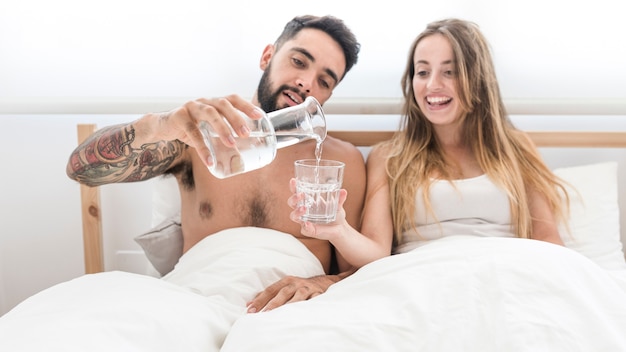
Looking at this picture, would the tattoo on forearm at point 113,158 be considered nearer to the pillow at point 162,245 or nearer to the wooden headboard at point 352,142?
the pillow at point 162,245

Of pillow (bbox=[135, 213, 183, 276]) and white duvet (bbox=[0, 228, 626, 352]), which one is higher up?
white duvet (bbox=[0, 228, 626, 352])

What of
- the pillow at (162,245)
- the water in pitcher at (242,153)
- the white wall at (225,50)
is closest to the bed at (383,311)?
the water in pitcher at (242,153)

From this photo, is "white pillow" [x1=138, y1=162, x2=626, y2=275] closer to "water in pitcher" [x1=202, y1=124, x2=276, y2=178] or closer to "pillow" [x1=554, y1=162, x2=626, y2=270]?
"pillow" [x1=554, y1=162, x2=626, y2=270]

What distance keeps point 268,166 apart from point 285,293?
1.72 feet

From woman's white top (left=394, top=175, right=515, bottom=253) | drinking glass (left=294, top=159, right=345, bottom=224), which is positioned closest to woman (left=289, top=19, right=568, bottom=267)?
woman's white top (left=394, top=175, right=515, bottom=253)

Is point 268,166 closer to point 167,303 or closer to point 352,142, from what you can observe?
point 352,142

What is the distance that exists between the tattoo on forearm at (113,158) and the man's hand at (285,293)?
0.48 meters

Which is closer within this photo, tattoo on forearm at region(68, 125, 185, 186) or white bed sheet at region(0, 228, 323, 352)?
white bed sheet at region(0, 228, 323, 352)

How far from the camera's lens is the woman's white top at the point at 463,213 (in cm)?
163

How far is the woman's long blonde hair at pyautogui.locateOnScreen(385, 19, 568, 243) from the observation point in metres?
1.63

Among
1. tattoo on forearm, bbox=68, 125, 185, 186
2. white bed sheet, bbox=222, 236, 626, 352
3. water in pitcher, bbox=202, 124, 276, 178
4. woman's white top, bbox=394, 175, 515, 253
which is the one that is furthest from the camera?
woman's white top, bbox=394, 175, 515, 253

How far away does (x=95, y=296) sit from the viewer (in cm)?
107

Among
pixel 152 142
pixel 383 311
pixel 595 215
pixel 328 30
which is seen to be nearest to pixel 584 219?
pixel 595 215

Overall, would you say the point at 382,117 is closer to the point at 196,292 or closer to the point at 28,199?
the point at 196,292
